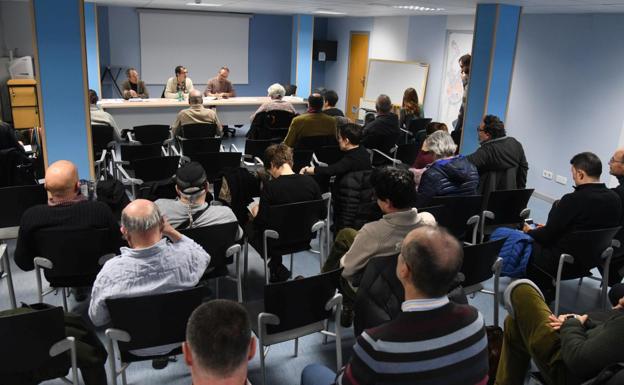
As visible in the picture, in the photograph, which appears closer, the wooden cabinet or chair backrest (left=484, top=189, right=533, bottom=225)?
chair backrest (left=484, top=189, right=533, bottom=225)

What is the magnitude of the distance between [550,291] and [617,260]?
1.71 feet

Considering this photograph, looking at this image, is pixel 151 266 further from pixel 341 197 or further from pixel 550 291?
pixel 550 291

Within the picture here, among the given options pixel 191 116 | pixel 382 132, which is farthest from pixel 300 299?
pixel 191 116

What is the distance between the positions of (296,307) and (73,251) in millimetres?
1414

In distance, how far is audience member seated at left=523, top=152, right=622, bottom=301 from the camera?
11.0 ft

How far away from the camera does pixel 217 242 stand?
3068mm

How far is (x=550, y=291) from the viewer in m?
3.76

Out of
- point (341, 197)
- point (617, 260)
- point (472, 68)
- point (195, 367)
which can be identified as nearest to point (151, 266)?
point (195, 367)

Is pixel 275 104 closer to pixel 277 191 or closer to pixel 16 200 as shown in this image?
pixel 277 191

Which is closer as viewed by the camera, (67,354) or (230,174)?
(67,354)

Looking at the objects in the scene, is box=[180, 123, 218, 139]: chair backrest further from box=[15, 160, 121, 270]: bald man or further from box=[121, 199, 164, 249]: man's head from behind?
box=[121, 199, 164, 249]: man's head from behind

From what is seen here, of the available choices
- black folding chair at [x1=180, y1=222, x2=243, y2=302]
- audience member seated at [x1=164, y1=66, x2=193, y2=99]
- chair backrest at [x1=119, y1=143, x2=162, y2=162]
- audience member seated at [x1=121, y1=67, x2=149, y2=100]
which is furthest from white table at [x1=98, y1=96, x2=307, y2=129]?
black folding chair at [x1=180, y1=222, x2=243, y2=302]

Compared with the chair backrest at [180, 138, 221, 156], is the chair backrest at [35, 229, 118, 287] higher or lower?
lower

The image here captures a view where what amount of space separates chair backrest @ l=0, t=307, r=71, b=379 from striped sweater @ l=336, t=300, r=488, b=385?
1248 millimetres
